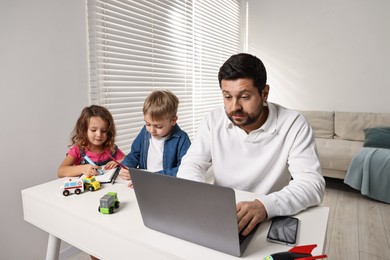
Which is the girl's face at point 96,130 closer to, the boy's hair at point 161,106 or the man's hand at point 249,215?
the boy's hair at point 161,106

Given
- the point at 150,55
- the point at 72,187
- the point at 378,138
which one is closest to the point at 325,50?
the point at 378,138

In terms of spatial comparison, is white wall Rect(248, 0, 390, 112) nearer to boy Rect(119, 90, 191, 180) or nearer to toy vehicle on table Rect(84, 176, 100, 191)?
boy Rect(119, 90, 191, 180)

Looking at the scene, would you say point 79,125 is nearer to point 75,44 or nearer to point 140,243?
point 75,44

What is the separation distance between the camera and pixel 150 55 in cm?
212

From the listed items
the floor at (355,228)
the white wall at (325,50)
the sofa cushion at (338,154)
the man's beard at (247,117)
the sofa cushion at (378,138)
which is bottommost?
the floor at (355,228)

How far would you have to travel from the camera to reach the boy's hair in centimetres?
130

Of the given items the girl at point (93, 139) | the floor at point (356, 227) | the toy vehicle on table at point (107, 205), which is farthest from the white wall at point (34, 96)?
the floor at point (356, 227)

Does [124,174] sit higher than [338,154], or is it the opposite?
[124,174]

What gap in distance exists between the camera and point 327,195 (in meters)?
2.71

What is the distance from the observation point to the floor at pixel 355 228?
174cm

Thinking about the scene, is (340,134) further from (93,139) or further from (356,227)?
(93,139)

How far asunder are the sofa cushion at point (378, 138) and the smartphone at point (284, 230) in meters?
2.62

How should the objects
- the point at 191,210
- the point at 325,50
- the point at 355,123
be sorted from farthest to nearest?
the point at 325,50, the point at 355,123, the point at 191,210

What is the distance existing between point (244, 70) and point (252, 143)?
0.31 m
